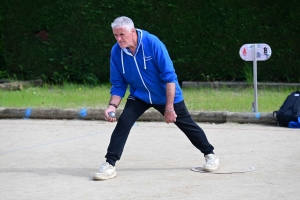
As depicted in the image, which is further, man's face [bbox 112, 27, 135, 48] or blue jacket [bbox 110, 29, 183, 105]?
blue jacket [bbox 110, 29, 183, 105]

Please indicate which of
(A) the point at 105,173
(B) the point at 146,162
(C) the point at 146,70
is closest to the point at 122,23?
(C) the point at 146,70

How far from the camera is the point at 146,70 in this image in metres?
6.64

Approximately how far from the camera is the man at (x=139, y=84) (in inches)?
258

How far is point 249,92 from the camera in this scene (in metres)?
13.7

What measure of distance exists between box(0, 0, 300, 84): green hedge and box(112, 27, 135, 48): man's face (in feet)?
27.2

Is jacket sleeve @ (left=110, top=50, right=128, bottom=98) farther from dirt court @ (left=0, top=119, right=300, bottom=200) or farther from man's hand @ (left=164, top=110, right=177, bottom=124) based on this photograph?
dirt court @ (left=0, top=119, right=300, bottom=200)

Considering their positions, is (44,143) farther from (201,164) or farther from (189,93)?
(189,93)

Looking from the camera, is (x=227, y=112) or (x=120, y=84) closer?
(x=120, y=84)

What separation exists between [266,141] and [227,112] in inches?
71.6

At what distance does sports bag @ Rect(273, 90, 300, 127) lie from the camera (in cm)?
995

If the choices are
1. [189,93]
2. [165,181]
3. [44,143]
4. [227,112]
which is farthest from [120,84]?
[189,93]

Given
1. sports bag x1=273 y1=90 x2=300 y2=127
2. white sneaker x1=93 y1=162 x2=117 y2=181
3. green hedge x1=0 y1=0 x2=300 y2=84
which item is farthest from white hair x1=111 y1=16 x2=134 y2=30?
green hedge x1=0 y1=0 x2=300 y2=84

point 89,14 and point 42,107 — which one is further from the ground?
point 89,14

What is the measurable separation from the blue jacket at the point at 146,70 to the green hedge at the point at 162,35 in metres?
7.95
